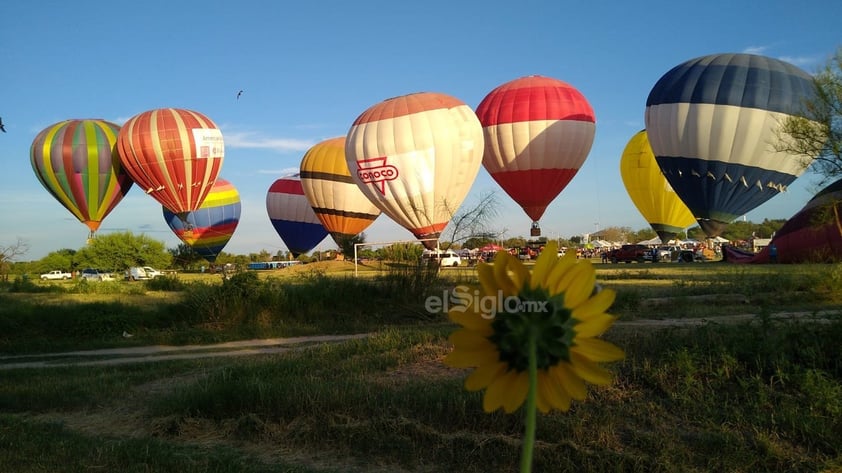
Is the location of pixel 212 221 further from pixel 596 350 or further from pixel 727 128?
pixel 596 350

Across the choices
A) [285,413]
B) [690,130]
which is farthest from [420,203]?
[285,413]

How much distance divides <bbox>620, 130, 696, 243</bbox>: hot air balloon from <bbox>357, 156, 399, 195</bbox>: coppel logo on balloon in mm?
22037

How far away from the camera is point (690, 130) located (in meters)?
33.2

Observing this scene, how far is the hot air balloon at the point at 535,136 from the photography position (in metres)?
36.0

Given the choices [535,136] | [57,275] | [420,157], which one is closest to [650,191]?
[535,136]

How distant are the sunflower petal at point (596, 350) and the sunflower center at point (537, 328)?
2cm

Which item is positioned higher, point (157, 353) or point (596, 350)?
point (596, 350)

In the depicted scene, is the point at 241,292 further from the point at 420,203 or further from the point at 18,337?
the point at 420,203

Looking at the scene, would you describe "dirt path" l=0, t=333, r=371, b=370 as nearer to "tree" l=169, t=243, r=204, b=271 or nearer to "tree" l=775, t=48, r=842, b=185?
"tree" l=775, t=48, r=842, b=185

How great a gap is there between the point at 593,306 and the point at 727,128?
34.6 metres

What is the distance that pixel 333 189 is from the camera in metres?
47.2

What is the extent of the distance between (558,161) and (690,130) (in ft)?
22.6

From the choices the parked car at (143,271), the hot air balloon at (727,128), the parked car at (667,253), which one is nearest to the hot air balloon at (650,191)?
the parked car at (667,253)

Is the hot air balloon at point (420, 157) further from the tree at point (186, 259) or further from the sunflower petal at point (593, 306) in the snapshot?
the tree at point (186, 259)
